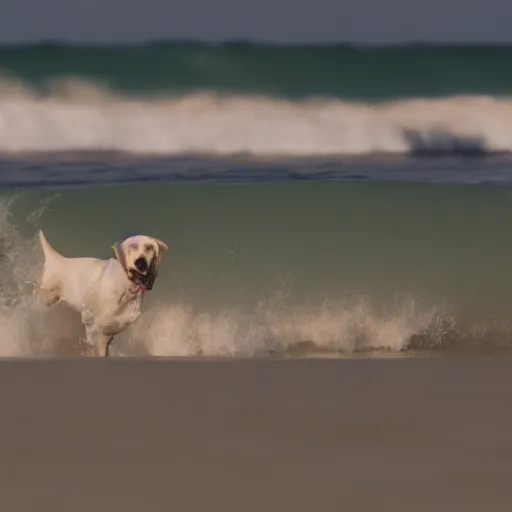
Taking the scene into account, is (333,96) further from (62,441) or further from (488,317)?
(62,441)

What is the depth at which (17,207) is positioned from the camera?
3.90 meters

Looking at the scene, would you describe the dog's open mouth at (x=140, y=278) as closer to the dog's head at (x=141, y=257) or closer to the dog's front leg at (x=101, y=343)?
the dog's head at (x=141, y=257)

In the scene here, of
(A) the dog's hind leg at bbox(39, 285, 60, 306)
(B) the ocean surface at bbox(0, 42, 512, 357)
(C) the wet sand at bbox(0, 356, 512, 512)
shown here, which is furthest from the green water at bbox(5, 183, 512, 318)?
(C) the wet sand at bbox(0, 356, 512, 512)

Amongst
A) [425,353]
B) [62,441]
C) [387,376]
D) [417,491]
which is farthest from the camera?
[425,353]

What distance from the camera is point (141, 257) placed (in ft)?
12.5

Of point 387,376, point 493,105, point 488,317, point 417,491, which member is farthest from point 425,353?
point 417,491

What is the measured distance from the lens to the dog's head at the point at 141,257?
3.79m

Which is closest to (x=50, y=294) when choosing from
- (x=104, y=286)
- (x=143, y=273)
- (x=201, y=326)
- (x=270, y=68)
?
(x=104, y=286)

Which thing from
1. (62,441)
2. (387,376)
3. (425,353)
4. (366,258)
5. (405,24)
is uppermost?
(405,24)

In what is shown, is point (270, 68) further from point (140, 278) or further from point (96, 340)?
point (96, 340)

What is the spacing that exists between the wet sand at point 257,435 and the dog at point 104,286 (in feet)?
1.09

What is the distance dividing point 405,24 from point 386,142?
0.37m

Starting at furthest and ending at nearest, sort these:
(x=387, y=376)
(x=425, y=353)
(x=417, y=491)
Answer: (x=425, y=353) → (x=387, y=376) → (x=417, y=491)

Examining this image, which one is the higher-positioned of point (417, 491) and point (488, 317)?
point (488, 317)
